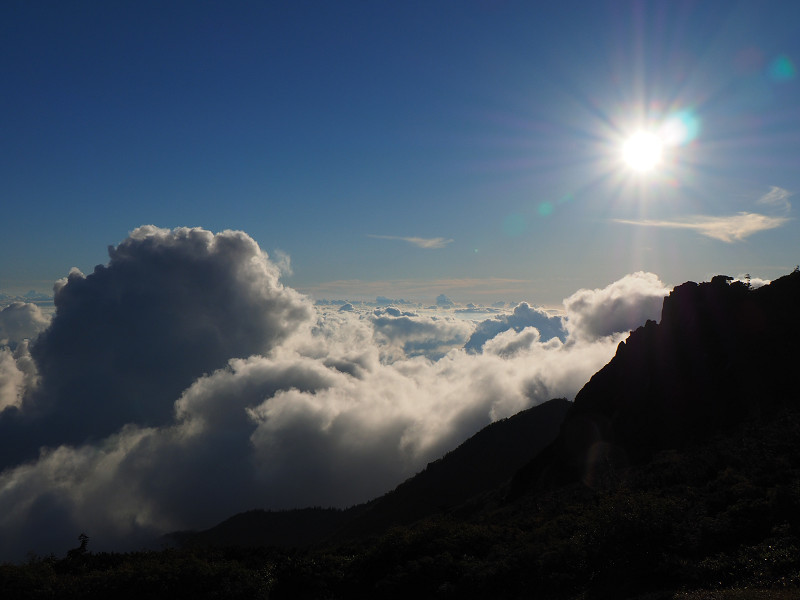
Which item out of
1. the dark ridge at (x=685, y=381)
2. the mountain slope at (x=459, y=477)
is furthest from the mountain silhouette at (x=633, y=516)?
the mountain slope at (x=459, y=477)

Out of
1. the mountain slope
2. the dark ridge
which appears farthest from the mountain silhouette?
the mountain slope

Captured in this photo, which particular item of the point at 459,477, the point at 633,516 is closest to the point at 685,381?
the point at 633,516

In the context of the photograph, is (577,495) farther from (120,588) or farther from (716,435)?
(120,588)

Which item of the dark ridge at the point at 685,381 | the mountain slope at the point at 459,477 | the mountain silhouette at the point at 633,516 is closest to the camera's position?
the mountain silhouette at the point at 633,516

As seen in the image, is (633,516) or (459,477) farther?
(459,477)

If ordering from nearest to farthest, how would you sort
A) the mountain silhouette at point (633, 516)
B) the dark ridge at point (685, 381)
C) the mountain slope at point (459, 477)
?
the mountain silhouette at point (633, 516), the dark ridge at point (685, 381), the mountain slope at point (459, 477)

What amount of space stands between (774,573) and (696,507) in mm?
8118

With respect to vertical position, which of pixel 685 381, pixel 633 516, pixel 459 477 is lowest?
pixel 633 516

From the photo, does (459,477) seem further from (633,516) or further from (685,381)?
(633,516)

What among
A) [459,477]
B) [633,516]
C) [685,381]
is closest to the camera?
[633,516]

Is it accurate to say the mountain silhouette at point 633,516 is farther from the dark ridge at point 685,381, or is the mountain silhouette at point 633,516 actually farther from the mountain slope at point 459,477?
the mountain slope at point 459,477

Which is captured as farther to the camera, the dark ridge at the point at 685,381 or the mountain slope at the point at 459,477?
the mountain slope at the point at 459,477

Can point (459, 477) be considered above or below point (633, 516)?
above

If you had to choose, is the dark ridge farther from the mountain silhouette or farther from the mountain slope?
the mountain slope
